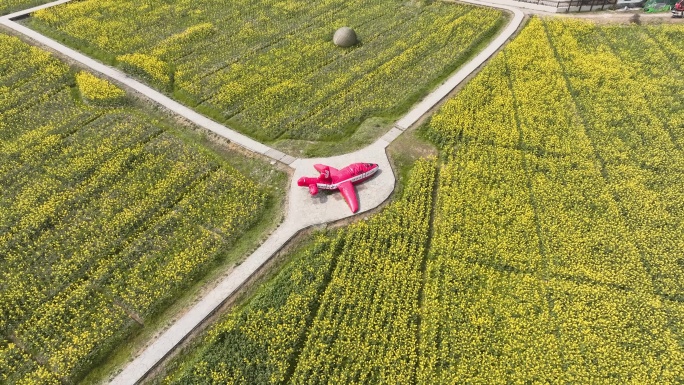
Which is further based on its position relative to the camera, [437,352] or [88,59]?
[88,59]

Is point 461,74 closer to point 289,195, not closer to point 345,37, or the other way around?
point 345,37

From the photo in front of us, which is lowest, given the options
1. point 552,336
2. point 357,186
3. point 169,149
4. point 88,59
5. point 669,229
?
point 552,336

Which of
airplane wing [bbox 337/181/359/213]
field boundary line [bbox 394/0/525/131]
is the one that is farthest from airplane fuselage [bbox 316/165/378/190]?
field boundary line [bbox 394/0/525/131]

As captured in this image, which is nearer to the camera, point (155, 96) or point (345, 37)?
point (155, 96)

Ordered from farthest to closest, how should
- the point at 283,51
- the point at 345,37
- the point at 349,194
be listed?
1. the point at 345,37
2. the point at 283,51
3. the point at 349,194

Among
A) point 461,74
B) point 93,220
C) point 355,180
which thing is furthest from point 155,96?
point 461,74

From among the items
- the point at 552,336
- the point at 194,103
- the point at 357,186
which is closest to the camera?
the point at 552,336

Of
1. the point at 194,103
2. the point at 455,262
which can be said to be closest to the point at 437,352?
the point at 455,262

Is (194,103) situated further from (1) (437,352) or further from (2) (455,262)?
(1) (437,352)
